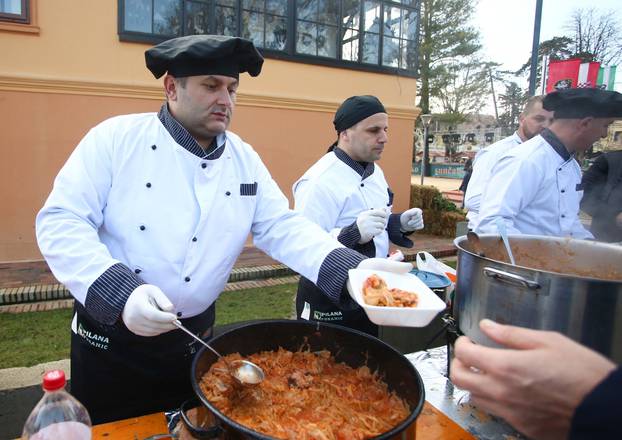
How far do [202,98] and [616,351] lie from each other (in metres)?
1.65

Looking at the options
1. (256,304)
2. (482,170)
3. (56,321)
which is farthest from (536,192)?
(56,321)

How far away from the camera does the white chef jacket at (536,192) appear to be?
2.62m

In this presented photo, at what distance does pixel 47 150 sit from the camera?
6.43 m

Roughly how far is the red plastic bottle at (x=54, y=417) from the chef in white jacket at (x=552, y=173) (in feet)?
7.49

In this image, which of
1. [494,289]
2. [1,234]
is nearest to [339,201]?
[494,289]

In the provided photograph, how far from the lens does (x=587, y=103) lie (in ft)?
8.70

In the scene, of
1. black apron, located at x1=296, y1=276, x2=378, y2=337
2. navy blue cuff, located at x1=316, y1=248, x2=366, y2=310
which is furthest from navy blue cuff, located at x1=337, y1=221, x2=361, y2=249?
navy blue cuff, located at x1=316, y1=248, x2=366, y2=310

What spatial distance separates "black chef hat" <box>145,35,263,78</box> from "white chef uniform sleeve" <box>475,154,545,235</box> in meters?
1.67

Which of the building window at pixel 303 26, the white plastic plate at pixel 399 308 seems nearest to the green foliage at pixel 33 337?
the white plastic plate at pixel 399 308

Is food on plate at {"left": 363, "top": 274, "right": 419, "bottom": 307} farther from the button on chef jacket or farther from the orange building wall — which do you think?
the orange building wall

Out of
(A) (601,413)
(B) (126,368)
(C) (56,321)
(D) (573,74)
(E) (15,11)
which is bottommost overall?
(C) (56,321)

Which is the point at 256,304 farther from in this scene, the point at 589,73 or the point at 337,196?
the point at 589,73

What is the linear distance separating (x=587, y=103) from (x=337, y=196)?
1613mm

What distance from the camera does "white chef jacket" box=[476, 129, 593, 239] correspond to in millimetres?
2619
